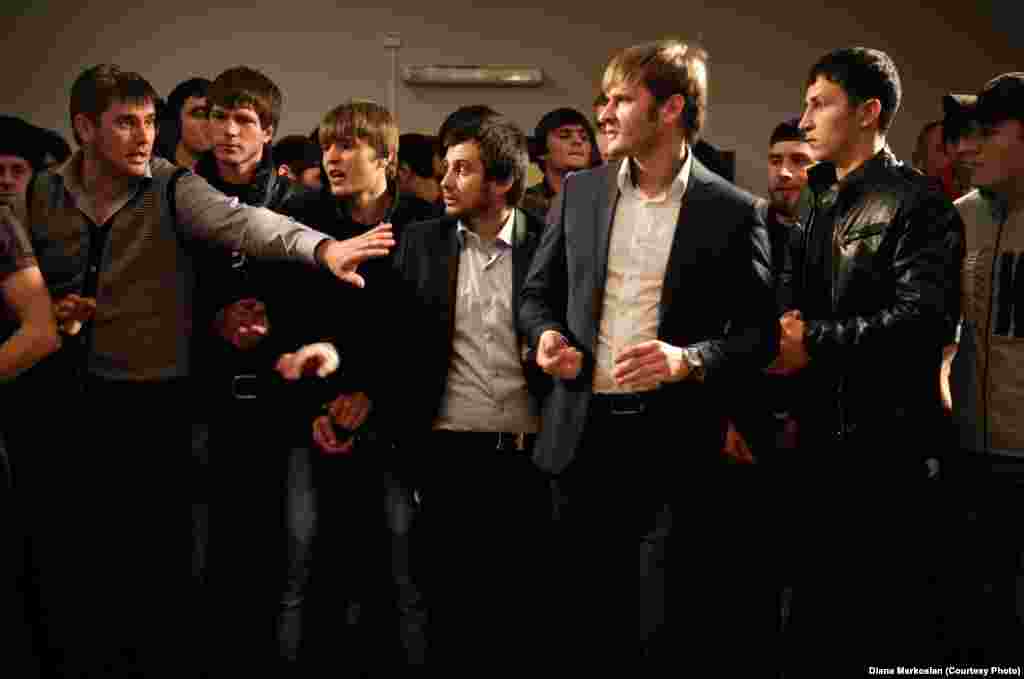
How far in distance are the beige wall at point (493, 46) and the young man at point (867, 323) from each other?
4.55 m

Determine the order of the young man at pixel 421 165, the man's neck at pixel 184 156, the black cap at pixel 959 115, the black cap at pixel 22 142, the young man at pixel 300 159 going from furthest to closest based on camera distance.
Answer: the young man at pixel 421 165 < the young man at pixel 300 159 < the man's neck at pixel 184 156 < the black cap at pixel 22 142 < the black cap at pixel 959 115

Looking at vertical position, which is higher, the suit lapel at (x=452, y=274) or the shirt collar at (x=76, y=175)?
the shirt collar at (x=76, y=175)

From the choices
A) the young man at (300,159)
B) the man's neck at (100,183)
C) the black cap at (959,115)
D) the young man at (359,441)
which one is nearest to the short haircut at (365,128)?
the young man at (359,441)

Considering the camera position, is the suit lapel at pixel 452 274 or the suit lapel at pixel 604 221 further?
the suit lapel at pixel 452 274

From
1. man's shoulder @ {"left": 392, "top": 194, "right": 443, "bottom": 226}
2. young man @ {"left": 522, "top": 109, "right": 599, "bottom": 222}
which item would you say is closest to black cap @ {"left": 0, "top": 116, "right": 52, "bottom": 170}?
man's shoulder @ {"left": 392, "top": 194, "right": 443, "bottom": 226}

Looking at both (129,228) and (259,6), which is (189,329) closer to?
(129,228)

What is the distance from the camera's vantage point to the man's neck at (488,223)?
105 inches

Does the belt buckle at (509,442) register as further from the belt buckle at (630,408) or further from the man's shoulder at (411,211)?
the man's shoulder at (411,211)

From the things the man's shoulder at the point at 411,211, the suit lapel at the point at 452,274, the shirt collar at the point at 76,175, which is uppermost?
the shirt collar at the point at 76,175

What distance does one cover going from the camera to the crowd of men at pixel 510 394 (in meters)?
2.34

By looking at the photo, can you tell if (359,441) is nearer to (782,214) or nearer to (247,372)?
(247,372)

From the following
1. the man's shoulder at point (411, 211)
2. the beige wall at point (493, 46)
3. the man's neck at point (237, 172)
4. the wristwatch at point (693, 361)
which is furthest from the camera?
the beige wall at point (493, 46)

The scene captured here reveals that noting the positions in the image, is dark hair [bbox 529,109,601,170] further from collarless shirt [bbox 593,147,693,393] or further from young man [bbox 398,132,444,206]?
collarless shirt [bbox 593,147,693,393]

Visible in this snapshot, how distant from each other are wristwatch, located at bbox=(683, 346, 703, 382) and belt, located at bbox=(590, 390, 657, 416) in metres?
0.16
